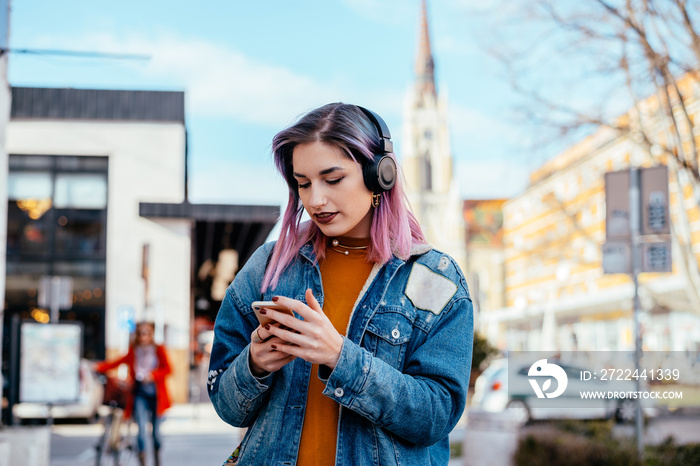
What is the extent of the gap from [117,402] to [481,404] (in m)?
10.0

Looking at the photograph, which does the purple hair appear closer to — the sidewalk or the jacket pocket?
the jacket pocket

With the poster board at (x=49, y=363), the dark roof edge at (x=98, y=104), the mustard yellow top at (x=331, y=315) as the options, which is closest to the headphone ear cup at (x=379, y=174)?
the mustard yellow top at (x=331, y=315)

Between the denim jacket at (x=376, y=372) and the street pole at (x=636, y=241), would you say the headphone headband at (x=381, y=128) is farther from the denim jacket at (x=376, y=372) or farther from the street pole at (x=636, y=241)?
the street pole at (x=636, y=241)

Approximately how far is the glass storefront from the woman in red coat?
50.2ft

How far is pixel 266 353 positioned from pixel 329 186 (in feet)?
1.63

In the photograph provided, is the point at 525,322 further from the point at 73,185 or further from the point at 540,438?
the point at 540,438

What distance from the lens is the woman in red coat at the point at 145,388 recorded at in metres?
9.91

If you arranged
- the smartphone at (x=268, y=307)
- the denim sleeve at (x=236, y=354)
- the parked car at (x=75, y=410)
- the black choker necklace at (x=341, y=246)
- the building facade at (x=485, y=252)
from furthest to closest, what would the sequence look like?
the building facade at (x=485, y=252), the parked car at (x=75, y=410), the black choker necklace at (x=341, y=246), the denim sleeve at (x=236, y=354), the smartphone at (x=268, y=307)

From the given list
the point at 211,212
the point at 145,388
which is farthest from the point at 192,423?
the point at 145,388

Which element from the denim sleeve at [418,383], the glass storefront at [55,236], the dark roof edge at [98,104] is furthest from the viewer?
the dark roof edge at [98,104]

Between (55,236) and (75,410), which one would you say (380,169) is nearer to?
(75,410)

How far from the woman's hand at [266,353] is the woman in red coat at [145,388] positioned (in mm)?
8308

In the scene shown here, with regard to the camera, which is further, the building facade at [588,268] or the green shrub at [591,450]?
the building facade at [588,268]

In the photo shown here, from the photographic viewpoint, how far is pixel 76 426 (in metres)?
19.5
